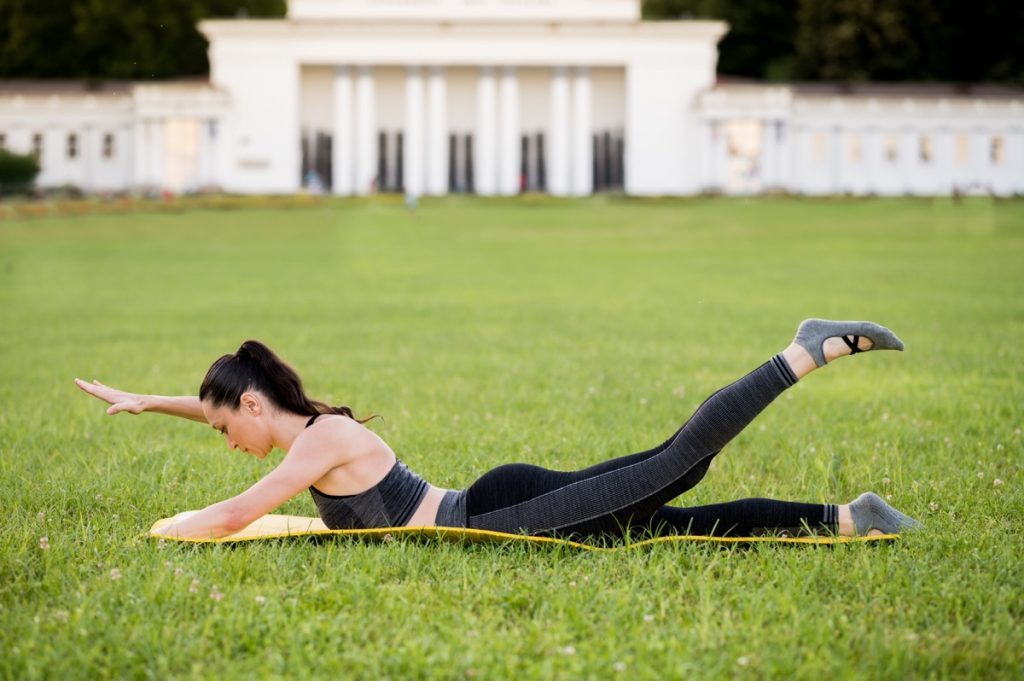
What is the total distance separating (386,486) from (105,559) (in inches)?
40.5

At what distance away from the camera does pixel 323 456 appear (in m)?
4.21

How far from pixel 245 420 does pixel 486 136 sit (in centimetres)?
5725

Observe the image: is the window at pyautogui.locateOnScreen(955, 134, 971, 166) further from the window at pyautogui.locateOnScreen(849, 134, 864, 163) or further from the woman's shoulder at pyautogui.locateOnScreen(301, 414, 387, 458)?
the woman's shoulder at pyautogui.locateOnScreen(301, 414, 387, 458)

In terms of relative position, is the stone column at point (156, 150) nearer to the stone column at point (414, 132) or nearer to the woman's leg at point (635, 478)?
the stone column at point (414, 132)

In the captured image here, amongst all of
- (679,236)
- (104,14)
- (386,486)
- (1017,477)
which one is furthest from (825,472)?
(104,14)

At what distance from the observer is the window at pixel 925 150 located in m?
59.3

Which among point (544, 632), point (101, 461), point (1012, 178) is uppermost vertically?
point (544, 632)

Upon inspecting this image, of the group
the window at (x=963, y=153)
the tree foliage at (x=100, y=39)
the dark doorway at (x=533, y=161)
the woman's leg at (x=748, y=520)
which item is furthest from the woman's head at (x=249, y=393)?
the tree foliage at (x=100, y=39)

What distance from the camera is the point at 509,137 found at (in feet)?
199

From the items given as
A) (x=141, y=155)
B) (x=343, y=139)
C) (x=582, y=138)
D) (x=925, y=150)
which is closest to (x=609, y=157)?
(x=582, y=138)

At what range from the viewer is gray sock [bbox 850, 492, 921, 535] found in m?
4.46

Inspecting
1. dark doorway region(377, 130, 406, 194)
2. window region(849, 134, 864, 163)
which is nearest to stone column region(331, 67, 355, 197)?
dark doorway region(377, 130, 406, 194)

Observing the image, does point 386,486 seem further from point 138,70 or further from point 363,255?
point 138,70

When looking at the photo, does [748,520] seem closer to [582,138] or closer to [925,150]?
[582,138]
